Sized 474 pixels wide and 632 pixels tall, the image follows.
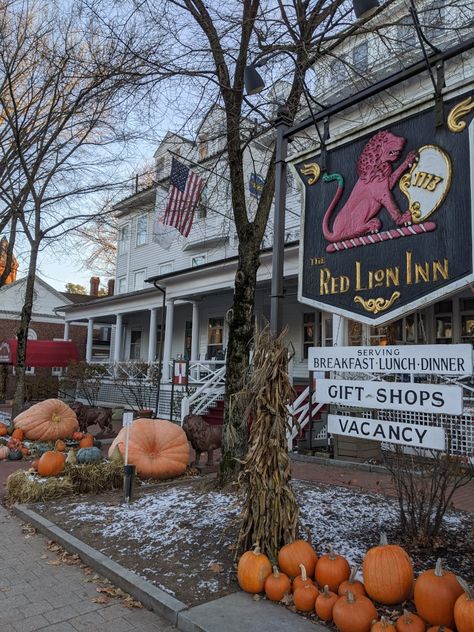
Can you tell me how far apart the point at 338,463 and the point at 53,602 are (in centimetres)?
642

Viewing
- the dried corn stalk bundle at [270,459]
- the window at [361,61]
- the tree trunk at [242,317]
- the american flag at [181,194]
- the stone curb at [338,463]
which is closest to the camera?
the dried corn stalk bundle at [270,459]

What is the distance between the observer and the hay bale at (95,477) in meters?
7.02

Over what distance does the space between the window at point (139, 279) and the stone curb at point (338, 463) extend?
54.9 feet

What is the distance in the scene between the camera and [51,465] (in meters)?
7.42

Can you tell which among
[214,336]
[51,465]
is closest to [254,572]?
[51,465]

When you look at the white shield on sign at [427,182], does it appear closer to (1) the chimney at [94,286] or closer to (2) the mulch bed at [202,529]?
(2) the mulch bed at [202,529]

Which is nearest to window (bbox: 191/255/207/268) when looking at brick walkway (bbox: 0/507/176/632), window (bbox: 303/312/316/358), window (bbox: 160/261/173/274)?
window (bbox: 160/261/173/274)

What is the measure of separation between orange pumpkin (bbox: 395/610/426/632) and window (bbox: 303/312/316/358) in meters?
13.8

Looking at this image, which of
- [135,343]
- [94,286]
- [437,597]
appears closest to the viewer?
[437,597]

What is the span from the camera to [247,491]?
4.30 metres

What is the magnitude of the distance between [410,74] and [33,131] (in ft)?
42.2

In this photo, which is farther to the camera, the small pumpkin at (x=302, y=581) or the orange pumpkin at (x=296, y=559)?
the orange pumpkin at (x=296, y=559)

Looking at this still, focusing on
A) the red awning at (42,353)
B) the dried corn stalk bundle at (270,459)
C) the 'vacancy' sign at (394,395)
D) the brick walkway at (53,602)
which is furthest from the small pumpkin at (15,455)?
the red awning at (42,353)

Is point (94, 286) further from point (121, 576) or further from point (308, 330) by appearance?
point (121, 576)
